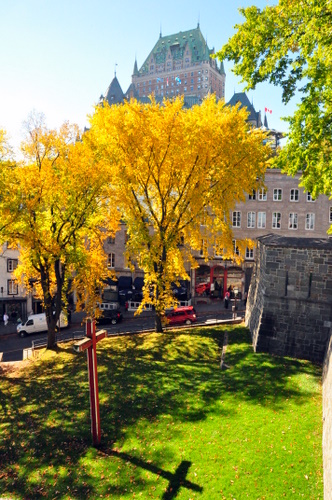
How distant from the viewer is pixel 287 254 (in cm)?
1886

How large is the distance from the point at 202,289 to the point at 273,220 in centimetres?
1094

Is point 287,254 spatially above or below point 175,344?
above

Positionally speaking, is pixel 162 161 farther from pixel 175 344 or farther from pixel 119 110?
pixel 175 344

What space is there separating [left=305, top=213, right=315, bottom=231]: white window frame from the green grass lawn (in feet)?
81.2

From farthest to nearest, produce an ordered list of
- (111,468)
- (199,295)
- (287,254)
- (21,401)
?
1. (199,295)
2. (287,254)
3. (21,401)
4. (111,468)

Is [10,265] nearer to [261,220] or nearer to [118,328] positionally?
[118,328]

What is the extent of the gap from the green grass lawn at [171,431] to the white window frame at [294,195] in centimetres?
2537

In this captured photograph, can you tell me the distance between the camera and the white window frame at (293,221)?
40594 mm

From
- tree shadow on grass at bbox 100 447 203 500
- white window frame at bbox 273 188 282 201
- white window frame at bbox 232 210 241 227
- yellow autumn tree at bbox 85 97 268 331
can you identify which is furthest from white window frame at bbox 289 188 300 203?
tree shadow on grass at bbox 100 447 203 500

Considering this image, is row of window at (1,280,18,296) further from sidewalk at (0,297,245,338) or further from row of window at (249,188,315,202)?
row of window at (249,188,315,202)

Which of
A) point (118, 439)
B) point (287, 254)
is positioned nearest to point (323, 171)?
point (287, 254)

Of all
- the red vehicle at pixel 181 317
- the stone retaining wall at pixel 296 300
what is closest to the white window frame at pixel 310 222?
the red vehicle at pixel 181 317

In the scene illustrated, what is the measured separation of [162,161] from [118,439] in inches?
602

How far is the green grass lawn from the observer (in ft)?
34.2
